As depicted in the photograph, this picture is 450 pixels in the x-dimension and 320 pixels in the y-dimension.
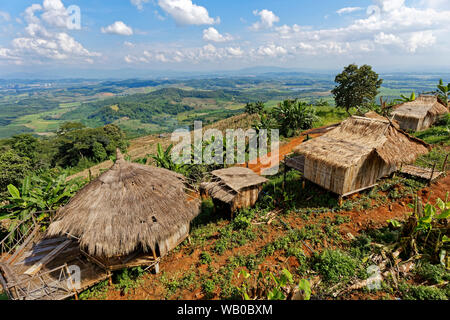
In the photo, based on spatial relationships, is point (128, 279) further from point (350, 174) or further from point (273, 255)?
point (350, 174)

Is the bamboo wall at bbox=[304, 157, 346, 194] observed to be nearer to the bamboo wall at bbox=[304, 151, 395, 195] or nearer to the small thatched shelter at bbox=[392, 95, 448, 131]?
the bamboo wall at bbox=[304, 151, 395, 195]

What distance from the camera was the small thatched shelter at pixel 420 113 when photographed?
1623 centimetres

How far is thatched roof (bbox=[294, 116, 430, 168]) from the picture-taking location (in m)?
8.28

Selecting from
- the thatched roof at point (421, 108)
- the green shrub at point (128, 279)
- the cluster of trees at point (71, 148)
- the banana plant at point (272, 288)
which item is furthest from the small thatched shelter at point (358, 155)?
the cluster of trees at point (71, 148)

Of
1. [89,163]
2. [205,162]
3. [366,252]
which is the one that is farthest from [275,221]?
[89,163]

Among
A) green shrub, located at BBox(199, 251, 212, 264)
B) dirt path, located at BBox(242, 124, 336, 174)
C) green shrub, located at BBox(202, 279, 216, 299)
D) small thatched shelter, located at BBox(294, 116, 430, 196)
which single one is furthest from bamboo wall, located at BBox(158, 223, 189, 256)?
dirt path, located at BBox(242, 124, 336, 174)

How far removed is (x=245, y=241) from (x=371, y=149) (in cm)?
579

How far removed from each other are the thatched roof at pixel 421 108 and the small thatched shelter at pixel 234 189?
47.2ft

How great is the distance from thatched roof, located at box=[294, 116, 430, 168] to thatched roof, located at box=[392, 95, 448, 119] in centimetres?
951

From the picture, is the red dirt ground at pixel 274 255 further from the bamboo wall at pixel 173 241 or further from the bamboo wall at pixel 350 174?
the bamboo wall at pixel 350 174

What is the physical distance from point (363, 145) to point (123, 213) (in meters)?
8.96

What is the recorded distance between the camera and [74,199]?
286 inches
